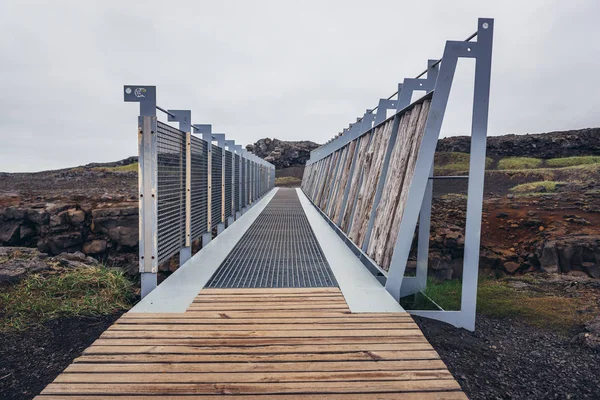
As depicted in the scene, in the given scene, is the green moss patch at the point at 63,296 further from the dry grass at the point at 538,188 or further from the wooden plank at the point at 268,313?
the dry grass at the point at 538,188

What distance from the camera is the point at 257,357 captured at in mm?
2256

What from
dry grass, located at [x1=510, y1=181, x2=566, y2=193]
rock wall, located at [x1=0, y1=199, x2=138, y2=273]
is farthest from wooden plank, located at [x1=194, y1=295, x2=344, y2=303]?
dry grass, located at [x1=510, y1=181, x2=566, y2=193]

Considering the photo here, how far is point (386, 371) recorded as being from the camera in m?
2.12

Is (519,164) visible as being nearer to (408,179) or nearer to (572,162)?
(572,162)

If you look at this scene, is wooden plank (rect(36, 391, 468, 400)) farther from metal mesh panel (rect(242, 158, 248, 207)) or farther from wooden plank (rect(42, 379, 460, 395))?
metal mesh panel (rect(242, 158, 248, 207))

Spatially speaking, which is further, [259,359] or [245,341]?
[245,341]

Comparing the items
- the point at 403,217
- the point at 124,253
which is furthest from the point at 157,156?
the point at 124,253

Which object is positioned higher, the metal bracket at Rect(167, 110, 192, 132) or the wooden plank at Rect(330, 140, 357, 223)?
the metal bracket at Rect(167, 110, 192, 132)

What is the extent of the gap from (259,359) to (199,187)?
3.74 meters

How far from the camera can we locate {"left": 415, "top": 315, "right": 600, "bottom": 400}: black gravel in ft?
9.43

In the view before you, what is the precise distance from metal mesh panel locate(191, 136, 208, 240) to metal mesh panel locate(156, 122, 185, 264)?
0.51 m

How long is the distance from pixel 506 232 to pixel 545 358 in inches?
289

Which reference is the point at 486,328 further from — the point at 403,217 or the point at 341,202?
the point at 341,202

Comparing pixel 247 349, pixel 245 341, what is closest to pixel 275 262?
pixel 245 341
